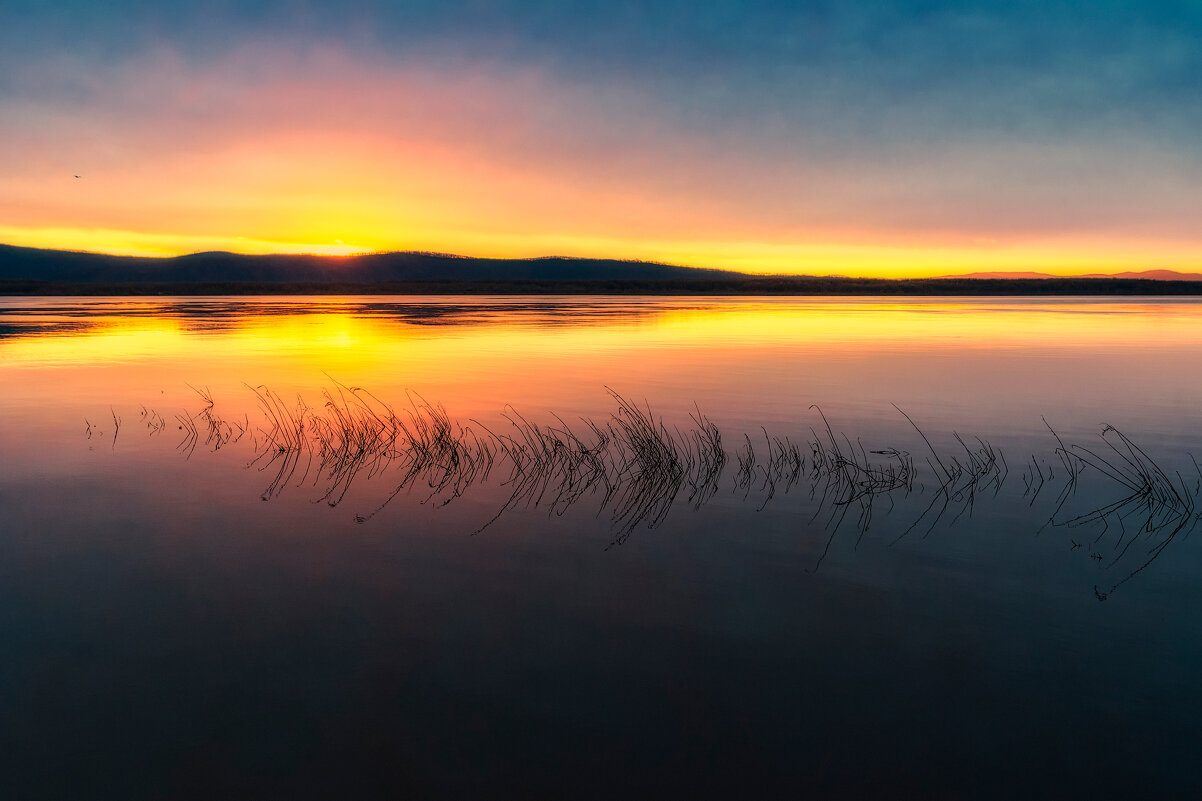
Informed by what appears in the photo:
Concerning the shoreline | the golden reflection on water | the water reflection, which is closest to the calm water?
the water reflection

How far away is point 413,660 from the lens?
6.23 metres

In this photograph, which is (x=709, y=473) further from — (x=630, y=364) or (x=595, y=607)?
(x=630, y=364)

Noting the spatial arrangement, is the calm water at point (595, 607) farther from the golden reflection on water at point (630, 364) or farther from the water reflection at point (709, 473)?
the golden reflection on water at point (630, 364)

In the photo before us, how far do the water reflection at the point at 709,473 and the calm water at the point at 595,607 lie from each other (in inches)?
3.4

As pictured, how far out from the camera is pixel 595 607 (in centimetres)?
721

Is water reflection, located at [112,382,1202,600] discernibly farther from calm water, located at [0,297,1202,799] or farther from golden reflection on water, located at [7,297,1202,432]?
golden reflection on water, located at [7,297,1202,432]

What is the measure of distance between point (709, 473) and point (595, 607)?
525 centimetres

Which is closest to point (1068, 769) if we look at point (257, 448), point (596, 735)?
point (596, 735)

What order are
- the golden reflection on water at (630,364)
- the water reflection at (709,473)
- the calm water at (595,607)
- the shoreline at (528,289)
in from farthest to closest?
1. the shoreline at (528,289)
2. the golden reflection on water at (630,364)
3. the water reflection at (709,473)
4. the calm water at (595,607)

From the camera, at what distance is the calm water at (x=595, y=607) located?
5062mm

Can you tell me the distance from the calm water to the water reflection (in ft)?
0.28

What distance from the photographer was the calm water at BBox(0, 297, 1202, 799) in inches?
199

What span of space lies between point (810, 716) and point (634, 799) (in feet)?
5.15

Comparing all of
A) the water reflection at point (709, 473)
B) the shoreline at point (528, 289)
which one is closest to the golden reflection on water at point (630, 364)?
the water reflection at point (709, 473)
